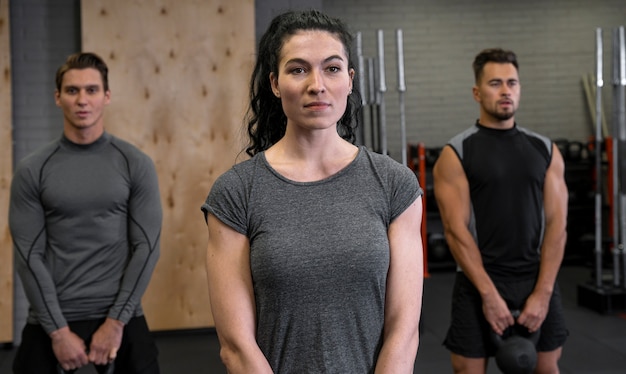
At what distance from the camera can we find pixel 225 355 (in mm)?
1301

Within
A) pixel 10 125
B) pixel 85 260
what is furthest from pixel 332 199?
pixel 10 125

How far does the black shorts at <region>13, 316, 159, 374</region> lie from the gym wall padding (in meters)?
2.07

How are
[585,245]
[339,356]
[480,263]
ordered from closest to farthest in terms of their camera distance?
[339,356]
[480,263]
[585,245]

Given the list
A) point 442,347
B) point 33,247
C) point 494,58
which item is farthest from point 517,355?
point 442,347

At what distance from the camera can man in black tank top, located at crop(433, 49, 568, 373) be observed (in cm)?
251

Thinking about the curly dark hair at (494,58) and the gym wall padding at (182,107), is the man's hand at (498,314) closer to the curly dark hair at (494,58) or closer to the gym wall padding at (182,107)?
the curly dark hair at (494,58)

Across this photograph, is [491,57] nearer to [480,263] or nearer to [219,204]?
[480,263]

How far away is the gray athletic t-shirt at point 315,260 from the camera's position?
1.24 meters

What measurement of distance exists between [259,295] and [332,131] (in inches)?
13.8

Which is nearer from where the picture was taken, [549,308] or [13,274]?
[549,308]

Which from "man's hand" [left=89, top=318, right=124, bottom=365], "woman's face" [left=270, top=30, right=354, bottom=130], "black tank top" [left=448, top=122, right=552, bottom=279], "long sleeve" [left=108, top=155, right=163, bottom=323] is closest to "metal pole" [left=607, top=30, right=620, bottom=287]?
"black tank top" [left=448, top=122, right=552, bottom=279]

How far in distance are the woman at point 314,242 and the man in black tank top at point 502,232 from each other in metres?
1.26

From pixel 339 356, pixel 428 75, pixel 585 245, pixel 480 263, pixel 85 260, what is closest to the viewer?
pixel 339 356

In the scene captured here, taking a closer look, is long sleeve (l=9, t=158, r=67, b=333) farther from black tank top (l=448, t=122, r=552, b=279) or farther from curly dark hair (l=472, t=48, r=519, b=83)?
curly dark hair (l=472, t=48, r=519, b=83)
